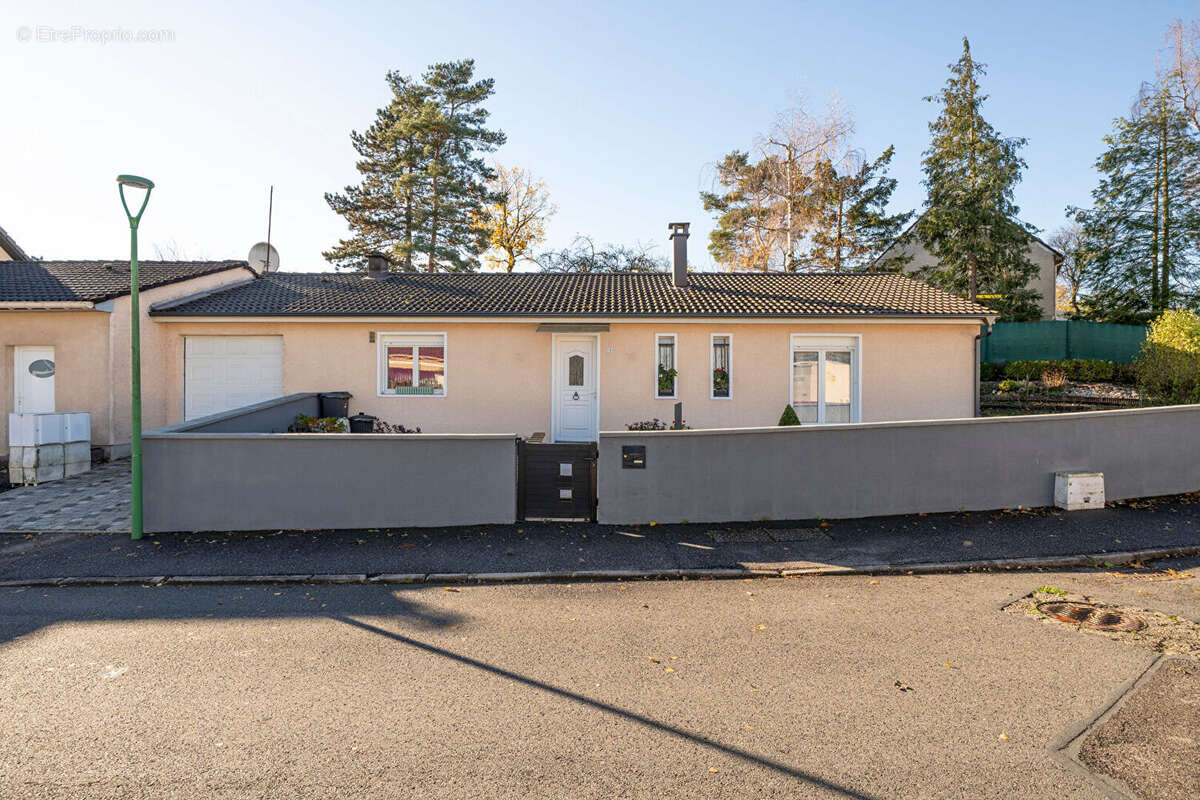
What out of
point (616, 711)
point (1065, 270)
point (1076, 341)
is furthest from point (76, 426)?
point (1065, 270)

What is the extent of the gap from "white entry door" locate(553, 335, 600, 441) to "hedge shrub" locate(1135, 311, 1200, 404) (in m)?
12.9

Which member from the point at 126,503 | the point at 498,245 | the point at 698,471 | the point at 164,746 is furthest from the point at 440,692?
the point at 498,245

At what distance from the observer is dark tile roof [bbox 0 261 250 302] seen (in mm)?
12672

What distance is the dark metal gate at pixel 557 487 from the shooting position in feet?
26.8

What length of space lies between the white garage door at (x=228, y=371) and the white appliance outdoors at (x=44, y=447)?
230cm

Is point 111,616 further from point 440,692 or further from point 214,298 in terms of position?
point 214,298

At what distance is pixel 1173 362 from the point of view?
14.9 metres

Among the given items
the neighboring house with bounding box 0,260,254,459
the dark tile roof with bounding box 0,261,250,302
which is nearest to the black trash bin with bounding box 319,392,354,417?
the neighboring house with bounding box 0,260,254,459

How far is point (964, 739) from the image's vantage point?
3504 millimetres

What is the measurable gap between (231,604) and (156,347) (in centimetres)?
996

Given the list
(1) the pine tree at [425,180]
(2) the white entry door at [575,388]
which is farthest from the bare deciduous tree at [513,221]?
(2) the white entry door at [575,388]

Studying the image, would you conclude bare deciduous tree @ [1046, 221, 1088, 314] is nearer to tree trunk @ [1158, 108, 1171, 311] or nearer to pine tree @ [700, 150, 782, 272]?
tree trunk @ [1158, 108, 1171, 311]

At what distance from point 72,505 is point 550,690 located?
8.73 meters

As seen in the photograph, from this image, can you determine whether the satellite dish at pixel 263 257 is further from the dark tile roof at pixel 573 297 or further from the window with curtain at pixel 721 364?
the window with curtain at pixel 721 364
